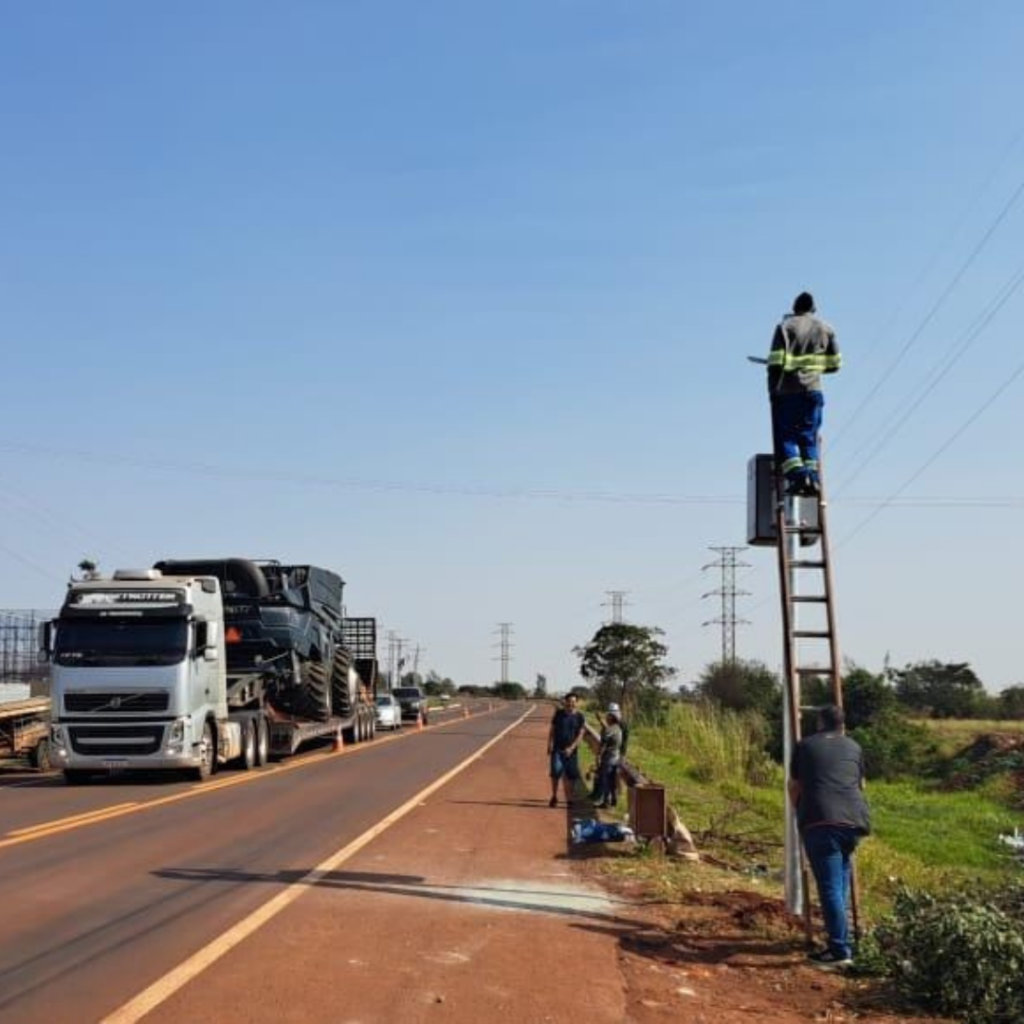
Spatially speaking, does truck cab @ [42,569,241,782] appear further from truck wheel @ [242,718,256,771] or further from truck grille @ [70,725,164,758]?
truck wheel @ [242,718,256,771]

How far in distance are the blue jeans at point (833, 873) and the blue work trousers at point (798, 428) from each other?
271 centimetres

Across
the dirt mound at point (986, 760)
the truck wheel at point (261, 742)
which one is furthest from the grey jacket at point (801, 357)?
the dirt mound at point (986, 760)

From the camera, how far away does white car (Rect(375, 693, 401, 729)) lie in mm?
51531

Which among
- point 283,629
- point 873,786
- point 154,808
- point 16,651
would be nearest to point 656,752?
point 873,786

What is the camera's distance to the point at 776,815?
73.8ft

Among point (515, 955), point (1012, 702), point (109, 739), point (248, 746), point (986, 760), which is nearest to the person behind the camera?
point (515, 955)

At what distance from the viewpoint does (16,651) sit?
4347 centimetres

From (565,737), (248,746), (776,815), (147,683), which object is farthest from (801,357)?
(248,746)

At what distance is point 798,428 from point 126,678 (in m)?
15.5

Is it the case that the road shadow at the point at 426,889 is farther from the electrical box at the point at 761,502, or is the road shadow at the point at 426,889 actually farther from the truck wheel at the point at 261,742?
the truck wheel at the point at 261,742

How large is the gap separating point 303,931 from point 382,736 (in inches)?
1444

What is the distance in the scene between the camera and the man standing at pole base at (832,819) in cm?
802

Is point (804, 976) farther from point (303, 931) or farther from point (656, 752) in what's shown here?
point (656, 752)

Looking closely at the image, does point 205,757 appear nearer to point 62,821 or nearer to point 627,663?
point 62,821
